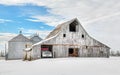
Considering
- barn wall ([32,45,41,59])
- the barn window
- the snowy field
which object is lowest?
the snowy field

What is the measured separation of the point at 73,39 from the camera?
4278cm

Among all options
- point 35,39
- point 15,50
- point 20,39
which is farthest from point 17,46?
point 35,39

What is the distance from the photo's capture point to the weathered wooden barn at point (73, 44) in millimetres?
41372

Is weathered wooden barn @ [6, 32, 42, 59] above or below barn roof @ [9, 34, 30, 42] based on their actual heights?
below

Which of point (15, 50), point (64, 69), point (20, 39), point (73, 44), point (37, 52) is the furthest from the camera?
point (20, 39)

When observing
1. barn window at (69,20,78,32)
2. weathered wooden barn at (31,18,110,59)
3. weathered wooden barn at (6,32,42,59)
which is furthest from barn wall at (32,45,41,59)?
weathered wooden barn at (6,32,42,59)

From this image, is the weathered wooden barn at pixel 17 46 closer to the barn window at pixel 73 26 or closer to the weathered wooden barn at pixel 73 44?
the weathered wooden barn at pixel 73 44

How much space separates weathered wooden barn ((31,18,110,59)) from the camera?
41.4 meters

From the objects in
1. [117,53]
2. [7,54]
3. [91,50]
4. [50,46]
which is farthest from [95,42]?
[7,54]

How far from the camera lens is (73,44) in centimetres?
4259

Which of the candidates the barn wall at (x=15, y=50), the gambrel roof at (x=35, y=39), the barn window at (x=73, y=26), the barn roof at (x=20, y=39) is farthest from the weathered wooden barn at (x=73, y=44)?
the gambrel roof at (x=35, y=39)

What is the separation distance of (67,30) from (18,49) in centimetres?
2019

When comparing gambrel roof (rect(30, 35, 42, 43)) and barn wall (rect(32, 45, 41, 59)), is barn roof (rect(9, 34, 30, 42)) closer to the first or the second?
gambrel roof (rect(30, 35, 42, 43))

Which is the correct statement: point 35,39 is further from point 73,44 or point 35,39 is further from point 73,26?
point 73,44
